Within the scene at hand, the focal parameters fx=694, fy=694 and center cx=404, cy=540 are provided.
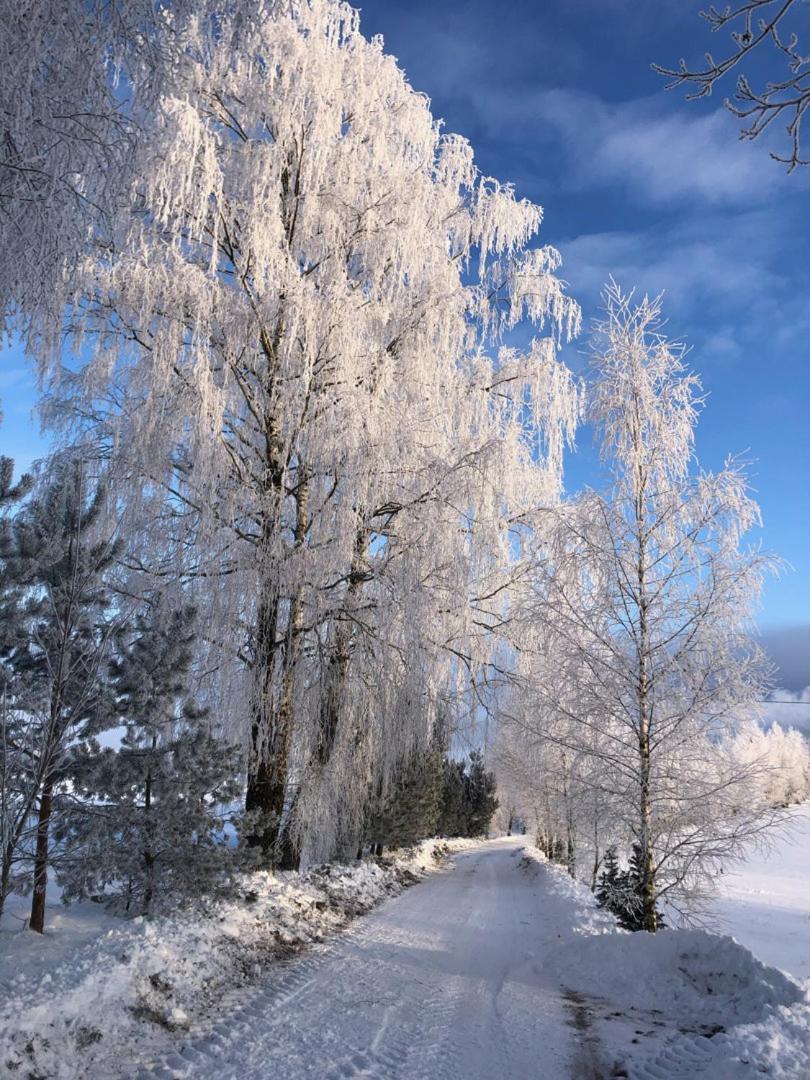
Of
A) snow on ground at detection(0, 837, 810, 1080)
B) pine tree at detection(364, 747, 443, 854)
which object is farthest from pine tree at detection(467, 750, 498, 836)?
snow on ground at detection(0, 837, 810, 1080)

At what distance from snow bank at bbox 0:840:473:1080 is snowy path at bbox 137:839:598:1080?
1.07ft

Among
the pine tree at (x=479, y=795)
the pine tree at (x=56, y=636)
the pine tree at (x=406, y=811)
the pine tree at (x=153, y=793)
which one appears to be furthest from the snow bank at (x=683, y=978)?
the pine tree at (x=479, y=795)

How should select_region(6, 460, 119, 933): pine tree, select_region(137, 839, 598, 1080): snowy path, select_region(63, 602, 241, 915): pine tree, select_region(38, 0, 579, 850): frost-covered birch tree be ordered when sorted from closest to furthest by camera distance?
1. select_region(137, 839, 598, 1080): snowy path
2. select_region(6, 460, 119, 933): pine tree
3. select_region(63, 602, 241, 915): pine tree
4. select_region(38, 0, 579, 850): frost-covered birch tree

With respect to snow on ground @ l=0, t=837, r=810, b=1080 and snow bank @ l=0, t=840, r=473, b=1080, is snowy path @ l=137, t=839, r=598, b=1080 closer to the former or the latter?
snow on ground @ l=0, t=837, r=810, b=1080

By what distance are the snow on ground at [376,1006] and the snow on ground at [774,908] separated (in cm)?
139

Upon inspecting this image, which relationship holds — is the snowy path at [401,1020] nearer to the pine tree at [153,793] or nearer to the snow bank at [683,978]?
the snow bank at [683,978]

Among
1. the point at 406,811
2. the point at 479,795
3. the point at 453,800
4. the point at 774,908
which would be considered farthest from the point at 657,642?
the point at 479,795

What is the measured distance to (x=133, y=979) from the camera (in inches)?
203

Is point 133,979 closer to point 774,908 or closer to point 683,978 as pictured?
point 683,978

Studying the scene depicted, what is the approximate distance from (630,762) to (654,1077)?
4.68m

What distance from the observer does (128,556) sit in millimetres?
8836

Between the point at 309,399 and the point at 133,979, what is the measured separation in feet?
24.0

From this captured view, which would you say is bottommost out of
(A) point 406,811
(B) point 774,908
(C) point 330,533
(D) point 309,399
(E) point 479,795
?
(B) point 774,908

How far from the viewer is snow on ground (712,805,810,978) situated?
9.48m
